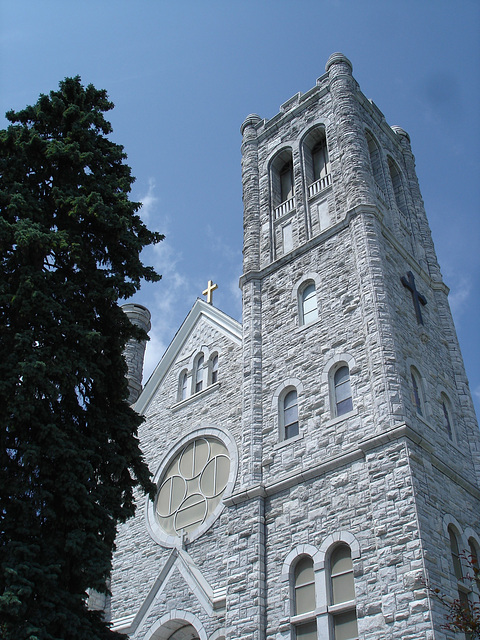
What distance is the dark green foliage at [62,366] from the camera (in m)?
9.46

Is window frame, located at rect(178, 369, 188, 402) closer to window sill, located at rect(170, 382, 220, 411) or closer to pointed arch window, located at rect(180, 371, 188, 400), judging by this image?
pointed arch window, located at rect(180, 371, 188, 400)

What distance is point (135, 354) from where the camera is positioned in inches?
982

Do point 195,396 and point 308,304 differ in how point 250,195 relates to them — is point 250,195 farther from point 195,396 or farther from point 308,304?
point 195,396

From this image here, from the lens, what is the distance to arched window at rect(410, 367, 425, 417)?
47.1ft

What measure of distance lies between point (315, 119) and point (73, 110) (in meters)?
9.66

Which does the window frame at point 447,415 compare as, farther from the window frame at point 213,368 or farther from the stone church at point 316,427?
the window frame at point 213,368

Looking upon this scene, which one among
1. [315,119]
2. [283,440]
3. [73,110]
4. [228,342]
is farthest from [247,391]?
[315,119]

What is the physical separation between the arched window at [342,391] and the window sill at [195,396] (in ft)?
14.9

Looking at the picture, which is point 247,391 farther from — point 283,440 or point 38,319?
→ point 38,319

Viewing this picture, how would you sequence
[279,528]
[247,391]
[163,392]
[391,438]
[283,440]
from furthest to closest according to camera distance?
[163,392] → [247,391] → [283,440] → [279,528] → [391,438]

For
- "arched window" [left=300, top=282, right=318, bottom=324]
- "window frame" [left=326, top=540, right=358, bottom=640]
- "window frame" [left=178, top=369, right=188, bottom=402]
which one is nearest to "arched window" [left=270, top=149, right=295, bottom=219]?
"arched window" [left=300, top=282, right=318, bottom=324]

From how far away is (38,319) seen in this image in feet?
36.5

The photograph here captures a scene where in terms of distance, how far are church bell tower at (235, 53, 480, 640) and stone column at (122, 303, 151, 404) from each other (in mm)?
6873

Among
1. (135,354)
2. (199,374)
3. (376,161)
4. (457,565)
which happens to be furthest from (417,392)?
(135,354)
